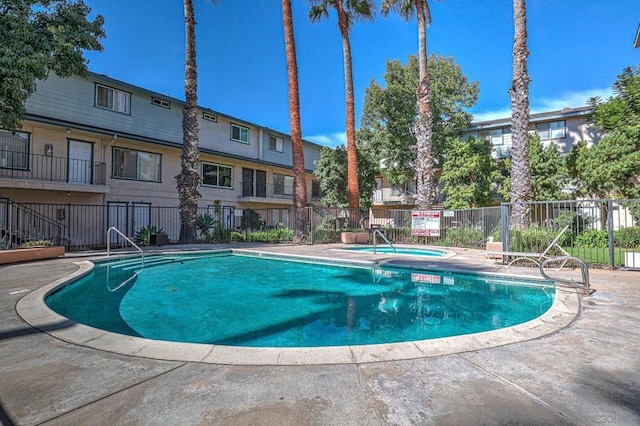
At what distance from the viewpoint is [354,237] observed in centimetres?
1748

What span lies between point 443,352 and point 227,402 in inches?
83.6

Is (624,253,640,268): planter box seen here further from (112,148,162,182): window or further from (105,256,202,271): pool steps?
(112,148,162,182): window

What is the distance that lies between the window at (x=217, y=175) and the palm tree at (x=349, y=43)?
876cm

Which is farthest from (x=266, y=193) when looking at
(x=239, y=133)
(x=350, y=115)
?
(x=350, y=115)

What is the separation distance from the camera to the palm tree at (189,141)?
15.5 m

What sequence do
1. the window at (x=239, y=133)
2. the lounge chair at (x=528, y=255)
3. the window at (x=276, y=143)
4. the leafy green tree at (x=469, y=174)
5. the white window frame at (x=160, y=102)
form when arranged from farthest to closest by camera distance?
the window at (x=276, y=143)
the window at (x=239, y=133)
the leafy green tree at (x=469, y=174)
the white window frame at (x=160, y=102)
the lounge chair at (x=528, y=255)

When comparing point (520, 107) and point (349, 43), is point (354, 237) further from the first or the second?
point (349, 43)

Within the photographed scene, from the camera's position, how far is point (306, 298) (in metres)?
7.03

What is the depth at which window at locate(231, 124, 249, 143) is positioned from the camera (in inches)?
927

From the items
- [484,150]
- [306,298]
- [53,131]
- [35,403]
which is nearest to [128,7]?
[53,131]

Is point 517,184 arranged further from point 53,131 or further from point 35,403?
point 53,131

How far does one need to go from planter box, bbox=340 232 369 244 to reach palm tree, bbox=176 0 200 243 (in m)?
7.65

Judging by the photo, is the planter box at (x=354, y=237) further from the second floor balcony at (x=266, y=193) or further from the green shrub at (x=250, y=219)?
the second floor balcony at (x=266, y=193)

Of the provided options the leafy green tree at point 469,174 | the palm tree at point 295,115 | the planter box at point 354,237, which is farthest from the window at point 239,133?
the leafy green tree at point 469,174
